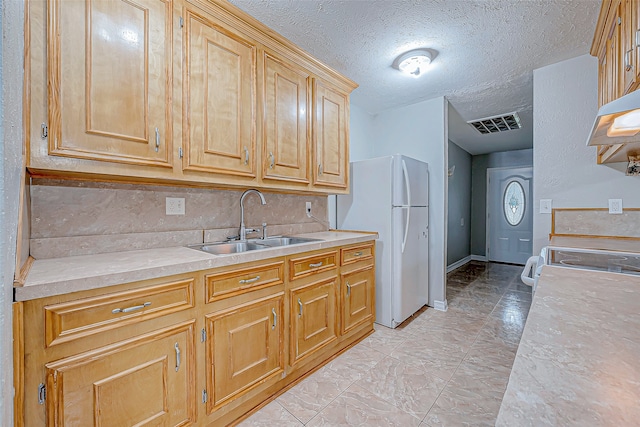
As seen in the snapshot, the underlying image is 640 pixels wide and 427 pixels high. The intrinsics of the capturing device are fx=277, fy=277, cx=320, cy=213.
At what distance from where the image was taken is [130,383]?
1.13 m

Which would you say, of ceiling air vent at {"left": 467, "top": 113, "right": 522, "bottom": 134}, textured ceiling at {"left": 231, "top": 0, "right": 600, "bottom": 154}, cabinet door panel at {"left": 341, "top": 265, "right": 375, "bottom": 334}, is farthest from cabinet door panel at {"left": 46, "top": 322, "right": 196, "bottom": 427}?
ceiling air vent at {"left": 467, "top": 113, "right": 522, "bottom": 134}

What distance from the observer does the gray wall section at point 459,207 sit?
16.6 ft

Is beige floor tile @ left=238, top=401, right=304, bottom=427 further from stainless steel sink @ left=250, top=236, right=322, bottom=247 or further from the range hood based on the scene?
the range hood

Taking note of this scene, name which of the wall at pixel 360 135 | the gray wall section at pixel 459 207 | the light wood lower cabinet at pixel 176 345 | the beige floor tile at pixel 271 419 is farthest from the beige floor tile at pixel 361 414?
the gray wall section at pixel 459 207

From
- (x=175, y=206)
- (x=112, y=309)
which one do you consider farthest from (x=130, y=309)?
(x=175, y=206)

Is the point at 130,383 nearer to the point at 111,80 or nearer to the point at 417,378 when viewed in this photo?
the point at 111,80

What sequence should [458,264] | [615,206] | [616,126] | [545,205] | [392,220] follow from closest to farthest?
[616,126], [615,206], [545,205], [392,220], [458,264]

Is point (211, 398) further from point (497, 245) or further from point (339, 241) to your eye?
point (497, 245)

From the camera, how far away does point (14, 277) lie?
0.87 metres

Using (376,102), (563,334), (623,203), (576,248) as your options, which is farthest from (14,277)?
(623,203)

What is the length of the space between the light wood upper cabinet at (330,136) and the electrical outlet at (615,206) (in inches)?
82.8

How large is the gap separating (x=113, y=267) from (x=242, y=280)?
582 mm

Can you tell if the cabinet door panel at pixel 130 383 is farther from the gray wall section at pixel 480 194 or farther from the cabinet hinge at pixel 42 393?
the gray wall section at pixel 480 194

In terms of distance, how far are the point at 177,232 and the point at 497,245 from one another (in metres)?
6.13
